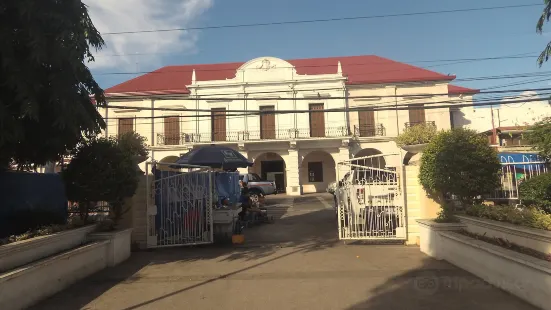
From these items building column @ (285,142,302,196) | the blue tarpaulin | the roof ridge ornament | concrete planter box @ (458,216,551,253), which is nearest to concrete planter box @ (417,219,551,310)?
concrete planter box @ (458,216,551,253)

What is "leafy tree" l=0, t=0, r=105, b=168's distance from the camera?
16.0 feet

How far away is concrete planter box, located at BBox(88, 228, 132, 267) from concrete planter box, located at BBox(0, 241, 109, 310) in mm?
165

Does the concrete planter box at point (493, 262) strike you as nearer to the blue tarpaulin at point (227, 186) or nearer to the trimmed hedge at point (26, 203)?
the blue tarpaulin at point (227, 186)

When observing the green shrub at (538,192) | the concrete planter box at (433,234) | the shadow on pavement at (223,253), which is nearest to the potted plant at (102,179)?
the shadow on pavement at (223,253)

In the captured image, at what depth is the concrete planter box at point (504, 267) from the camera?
4.31m

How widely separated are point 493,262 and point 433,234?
6.99ft

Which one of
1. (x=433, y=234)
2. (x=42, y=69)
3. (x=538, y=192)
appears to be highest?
(x=42, y=69)

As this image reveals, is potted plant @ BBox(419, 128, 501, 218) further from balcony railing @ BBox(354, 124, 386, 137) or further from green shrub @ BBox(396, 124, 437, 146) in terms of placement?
balcony railing @ BBox(354, 124, 386, 137)

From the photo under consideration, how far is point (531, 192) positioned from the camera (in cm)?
684

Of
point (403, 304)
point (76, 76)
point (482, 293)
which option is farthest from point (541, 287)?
point (76, 76)

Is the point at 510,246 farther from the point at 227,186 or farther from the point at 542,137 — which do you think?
the point at 227,186

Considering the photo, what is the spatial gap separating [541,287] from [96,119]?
6.82 meters

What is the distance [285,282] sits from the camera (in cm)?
589

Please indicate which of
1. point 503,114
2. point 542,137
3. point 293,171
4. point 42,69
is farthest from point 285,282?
point 503,114
